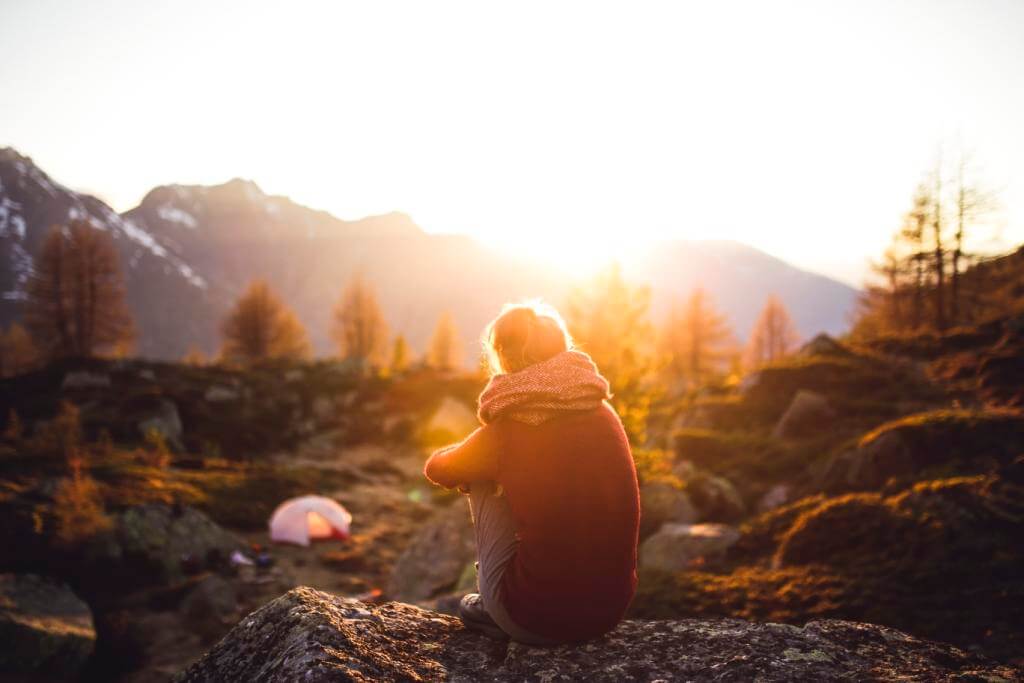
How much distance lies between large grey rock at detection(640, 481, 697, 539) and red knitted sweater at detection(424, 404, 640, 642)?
7.06 metres

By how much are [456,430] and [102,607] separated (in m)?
21.6

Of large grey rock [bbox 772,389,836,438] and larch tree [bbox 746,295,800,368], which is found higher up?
larch tree [bbox 746,295,800,368]

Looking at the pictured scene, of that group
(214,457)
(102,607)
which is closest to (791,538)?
(102,607)

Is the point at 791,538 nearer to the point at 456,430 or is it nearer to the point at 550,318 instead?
the point at 550,318

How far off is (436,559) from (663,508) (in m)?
4.77

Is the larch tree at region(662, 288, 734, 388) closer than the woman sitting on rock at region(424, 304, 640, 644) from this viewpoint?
No

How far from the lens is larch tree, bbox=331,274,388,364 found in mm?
57906

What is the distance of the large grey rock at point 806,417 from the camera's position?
12891 mm

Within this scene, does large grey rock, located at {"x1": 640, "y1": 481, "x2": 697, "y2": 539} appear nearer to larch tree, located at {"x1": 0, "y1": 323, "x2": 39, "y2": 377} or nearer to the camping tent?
the camping tent

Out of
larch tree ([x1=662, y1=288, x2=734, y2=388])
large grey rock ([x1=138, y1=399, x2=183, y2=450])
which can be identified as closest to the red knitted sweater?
large grey rock ([x1=138, y1=399, x2=183, y2=450])

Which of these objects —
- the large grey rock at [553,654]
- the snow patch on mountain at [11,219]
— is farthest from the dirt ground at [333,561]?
the snow patch on mountain at [11,219]

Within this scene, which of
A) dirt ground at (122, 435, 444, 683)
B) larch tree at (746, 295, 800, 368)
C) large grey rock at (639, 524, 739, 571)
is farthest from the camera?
larch tree at (746, 295, 800, 368)

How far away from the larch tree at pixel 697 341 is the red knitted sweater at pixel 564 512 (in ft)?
143

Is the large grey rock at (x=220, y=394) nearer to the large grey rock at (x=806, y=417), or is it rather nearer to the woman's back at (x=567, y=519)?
the large grey rock at (x=806, y=417)
